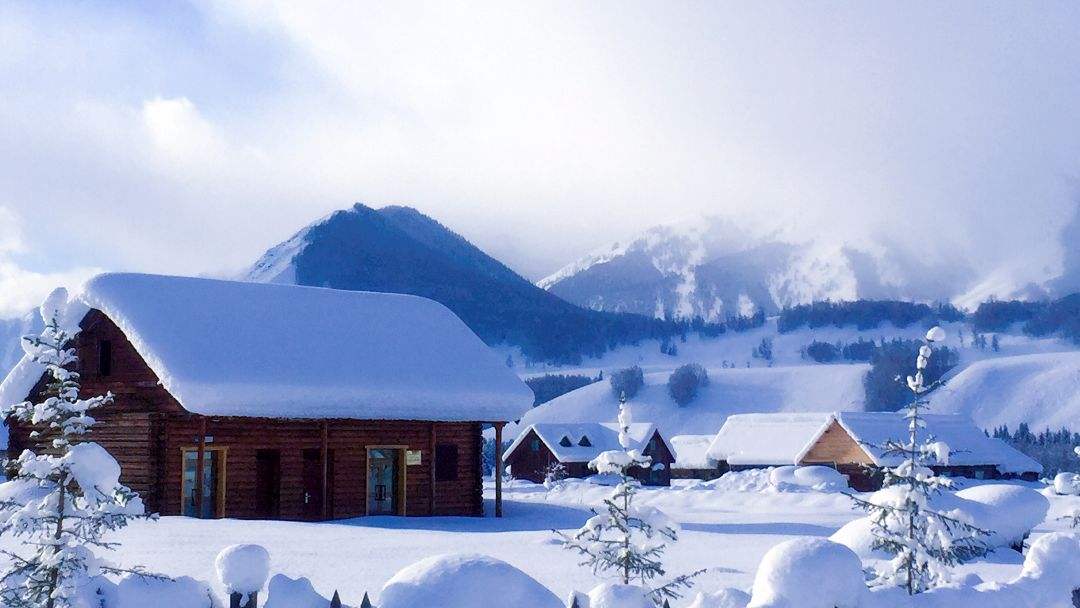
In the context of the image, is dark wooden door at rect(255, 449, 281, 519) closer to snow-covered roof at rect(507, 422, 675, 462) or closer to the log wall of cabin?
the log wall of cabin

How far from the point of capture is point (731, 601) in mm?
9594

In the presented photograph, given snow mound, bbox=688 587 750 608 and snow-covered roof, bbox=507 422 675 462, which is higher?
snow-covered roof, bbox=507 422 675 462

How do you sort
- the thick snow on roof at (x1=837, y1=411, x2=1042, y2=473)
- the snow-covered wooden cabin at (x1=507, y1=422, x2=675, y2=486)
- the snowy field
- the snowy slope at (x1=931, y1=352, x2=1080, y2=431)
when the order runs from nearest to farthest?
the snowy field → the thick snow on roof at (x1=837, y1=411, x2=1042, y2=473) → the snow-covered wooden cabin at (x1=507, y1=422, x2=675, y2=486) → the snowy slope at (x1=931, y1=352, x2=1080, y2=431)

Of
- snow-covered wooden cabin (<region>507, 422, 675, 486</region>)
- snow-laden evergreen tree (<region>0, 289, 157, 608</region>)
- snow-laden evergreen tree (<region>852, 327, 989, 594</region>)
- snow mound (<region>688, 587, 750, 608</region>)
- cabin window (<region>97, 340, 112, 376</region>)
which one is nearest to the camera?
snow-laden evergreen tree (<region>0, 289, 157, 608</region>)

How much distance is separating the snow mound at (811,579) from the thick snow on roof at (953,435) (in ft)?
187

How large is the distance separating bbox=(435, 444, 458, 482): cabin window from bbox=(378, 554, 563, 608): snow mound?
20.4 m

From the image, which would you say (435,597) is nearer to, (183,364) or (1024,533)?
(1024,533)

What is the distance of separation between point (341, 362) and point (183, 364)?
4499 millimetres

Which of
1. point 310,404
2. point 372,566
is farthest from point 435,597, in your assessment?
point 310,404

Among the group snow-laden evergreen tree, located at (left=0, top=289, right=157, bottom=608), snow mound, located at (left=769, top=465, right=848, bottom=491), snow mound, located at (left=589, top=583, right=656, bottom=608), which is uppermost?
snow-laden evergreen tree, located at (left=0, top=289, right=157, bottom=608)

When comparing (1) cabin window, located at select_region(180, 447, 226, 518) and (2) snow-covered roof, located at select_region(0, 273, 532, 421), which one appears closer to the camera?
(2) snow-covered roof, located at select_region(0, 273, 532, 421)

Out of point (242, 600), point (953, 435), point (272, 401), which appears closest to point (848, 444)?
point (953, 435)

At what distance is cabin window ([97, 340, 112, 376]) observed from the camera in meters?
27.7

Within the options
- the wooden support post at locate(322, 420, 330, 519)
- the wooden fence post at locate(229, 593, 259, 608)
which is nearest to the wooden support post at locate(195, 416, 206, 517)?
the wooden support post at locate(322, 420, 330, 519)
